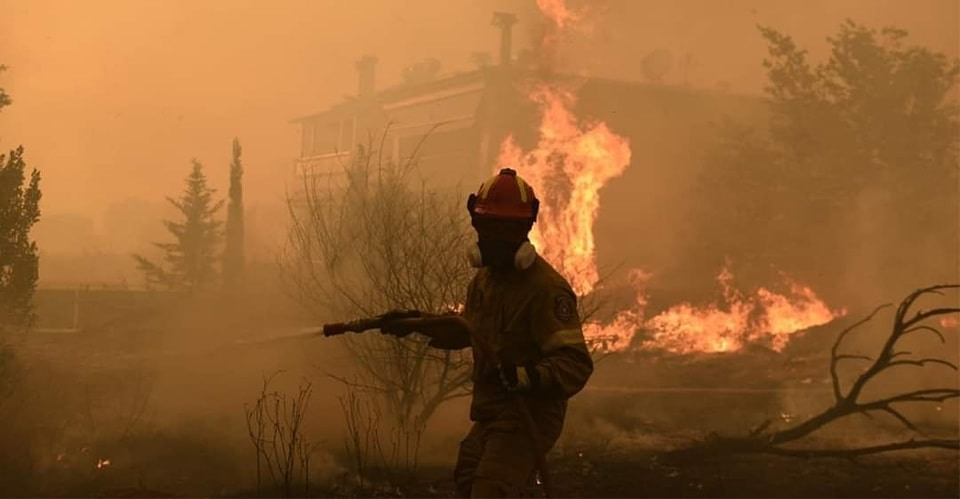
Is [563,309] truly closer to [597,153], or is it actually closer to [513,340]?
[513,340]

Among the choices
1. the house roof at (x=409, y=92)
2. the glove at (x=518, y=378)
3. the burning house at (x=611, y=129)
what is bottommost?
the glove at (x=518, y=378)

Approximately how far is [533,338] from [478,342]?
0.91 ft

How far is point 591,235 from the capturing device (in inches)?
810

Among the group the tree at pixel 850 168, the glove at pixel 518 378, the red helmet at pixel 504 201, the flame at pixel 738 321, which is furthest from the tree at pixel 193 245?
the glove at pixel 518 378

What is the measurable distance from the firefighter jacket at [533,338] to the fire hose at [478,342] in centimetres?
5

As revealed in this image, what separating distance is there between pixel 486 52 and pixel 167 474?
2230 centimetres

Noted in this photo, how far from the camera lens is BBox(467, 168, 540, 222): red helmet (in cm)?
412

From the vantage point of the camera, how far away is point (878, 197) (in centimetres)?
2222

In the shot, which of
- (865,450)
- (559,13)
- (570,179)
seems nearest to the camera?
(865,450)

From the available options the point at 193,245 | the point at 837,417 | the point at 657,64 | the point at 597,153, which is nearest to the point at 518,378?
the point at 837,417

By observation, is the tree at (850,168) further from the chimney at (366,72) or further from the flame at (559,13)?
the chimney at (366,72)

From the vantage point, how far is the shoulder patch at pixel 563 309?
13.3 ft

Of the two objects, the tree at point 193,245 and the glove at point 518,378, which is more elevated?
the tree at point 193,245

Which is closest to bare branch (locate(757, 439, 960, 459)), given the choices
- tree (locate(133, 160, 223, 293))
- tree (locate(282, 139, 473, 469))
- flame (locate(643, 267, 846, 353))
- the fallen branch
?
the fallen branch
